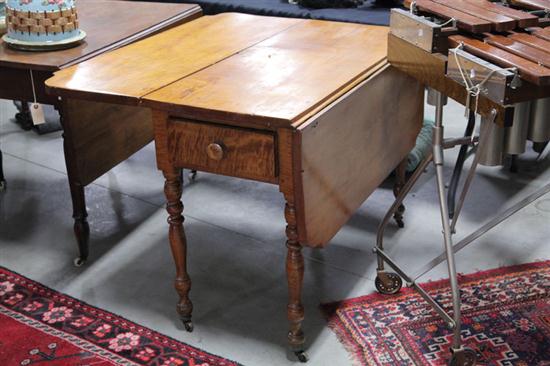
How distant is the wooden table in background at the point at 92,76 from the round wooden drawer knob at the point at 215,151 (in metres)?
0.47

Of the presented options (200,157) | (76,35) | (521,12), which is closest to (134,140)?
(76,35)

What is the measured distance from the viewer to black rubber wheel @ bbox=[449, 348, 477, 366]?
2109 mm

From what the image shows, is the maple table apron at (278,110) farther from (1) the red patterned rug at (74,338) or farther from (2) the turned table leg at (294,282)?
(1) the red patterned rug at (74,338)

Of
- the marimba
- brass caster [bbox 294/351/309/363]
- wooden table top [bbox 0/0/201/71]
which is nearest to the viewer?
the marimba

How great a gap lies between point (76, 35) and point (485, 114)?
4.72 ft

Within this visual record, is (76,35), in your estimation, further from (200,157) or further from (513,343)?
(513,343)

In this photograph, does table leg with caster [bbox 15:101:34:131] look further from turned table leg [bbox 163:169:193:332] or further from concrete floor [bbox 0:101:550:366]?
turned table leg [bbox 163:169:193:332]

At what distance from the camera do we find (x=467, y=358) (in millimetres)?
2133

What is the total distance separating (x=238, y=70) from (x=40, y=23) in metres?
0.72

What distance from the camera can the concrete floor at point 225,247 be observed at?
242 cm

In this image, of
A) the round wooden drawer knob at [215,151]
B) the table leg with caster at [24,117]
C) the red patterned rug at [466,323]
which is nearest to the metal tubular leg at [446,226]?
the red patterned rug at [466,323]

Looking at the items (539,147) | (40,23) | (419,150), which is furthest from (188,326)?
(539,147)

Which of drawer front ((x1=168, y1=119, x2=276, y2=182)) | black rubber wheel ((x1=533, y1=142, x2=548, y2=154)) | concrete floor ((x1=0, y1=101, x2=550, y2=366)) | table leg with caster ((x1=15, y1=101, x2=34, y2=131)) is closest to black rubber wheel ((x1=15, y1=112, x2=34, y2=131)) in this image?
table leg with caster ((x1=15, y1=101, x2=34, y2=131))

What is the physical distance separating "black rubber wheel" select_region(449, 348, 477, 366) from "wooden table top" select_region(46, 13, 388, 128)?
2.49 feet
